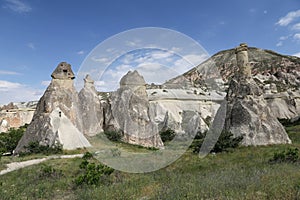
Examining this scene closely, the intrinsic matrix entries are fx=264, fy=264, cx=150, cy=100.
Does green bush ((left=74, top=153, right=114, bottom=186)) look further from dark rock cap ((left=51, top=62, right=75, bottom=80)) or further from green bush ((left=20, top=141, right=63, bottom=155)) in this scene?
dark rock cap ((left=51, top=62, right=75, bottom=80))

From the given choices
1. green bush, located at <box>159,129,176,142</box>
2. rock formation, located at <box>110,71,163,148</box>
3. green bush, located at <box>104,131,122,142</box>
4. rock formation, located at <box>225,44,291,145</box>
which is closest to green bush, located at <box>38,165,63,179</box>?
rock formation, located at <box>225,44,291,145</box>

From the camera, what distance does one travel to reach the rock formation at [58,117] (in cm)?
2102

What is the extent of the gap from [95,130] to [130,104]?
15.0 feet

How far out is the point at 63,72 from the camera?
26281 mm

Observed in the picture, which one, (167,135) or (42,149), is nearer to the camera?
(42,149)

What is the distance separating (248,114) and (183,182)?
11147 millimetres

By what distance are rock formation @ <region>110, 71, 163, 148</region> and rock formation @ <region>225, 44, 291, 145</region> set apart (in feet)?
33.2

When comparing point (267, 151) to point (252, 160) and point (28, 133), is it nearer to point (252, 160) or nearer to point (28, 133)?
point (252, 160)

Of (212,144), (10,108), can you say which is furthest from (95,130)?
(10,108)

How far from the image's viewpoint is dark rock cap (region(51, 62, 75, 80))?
25.9 m

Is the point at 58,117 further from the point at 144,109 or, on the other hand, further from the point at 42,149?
the point at 144,109

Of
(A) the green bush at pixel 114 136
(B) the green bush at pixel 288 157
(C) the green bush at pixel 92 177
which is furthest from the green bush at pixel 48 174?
(A) the green bush at pixel 114 136

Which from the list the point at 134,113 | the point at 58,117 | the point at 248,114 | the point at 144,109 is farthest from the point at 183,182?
the point at 144,109

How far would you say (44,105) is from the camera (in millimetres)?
23672
